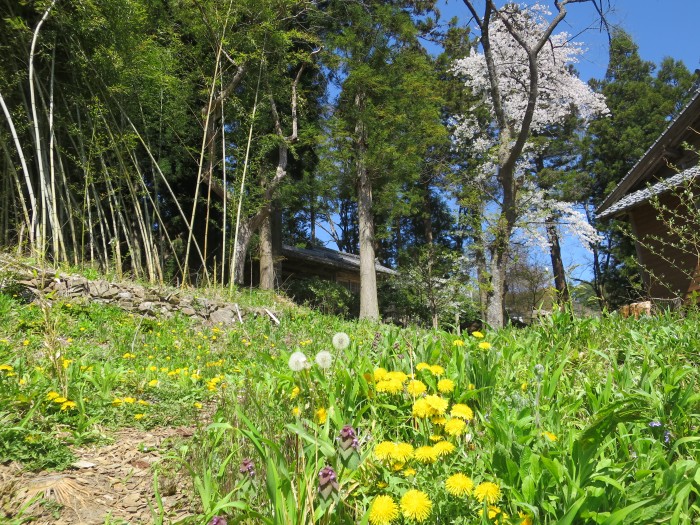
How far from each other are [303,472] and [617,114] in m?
21.5

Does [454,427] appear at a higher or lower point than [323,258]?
lower

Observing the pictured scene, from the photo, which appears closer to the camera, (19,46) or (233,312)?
(19,46)

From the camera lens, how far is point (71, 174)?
8.00 metres

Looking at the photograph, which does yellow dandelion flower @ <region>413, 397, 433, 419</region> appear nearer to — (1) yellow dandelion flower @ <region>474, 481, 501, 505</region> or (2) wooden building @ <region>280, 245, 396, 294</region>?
(1) yellow dandelion flower @ <region>474, 481, 501, 505</region>

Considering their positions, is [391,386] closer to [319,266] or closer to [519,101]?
[319,266]

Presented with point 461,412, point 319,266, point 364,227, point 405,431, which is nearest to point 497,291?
point 364,227

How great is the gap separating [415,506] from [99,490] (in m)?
1.22

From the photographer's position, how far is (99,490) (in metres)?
1.65

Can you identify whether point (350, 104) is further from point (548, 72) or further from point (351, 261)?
point (548, 72)

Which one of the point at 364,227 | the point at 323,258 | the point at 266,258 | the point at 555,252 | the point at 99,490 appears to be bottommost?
the point at 99,490

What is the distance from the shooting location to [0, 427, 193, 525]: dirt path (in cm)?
147

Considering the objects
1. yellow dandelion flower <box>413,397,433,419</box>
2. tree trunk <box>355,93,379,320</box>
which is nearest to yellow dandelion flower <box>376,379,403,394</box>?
yellow dandelion flower <box>413,397,433,419</box>

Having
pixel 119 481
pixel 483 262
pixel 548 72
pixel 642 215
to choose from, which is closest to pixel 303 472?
pixel 119 481

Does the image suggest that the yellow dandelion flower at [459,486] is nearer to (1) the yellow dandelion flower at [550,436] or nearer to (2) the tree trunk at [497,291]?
(1) the yellow dandelion flower at [550,436]
